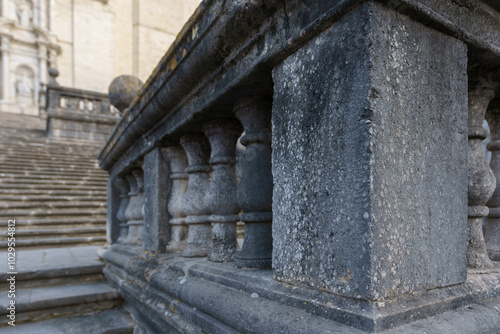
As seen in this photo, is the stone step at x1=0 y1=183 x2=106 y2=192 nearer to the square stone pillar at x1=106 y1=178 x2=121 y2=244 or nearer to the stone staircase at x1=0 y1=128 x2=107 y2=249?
the stone staircase at x1=0 y1=128 x2=107 y2=249

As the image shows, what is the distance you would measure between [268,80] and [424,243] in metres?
0.75

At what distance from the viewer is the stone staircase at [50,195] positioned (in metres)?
5.33

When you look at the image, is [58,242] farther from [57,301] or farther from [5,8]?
[5,8]

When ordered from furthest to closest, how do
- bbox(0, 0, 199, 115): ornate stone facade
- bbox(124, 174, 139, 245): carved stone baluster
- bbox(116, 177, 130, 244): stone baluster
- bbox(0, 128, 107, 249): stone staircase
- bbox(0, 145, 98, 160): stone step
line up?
bbox(0, 0, 199, 115): ornate stone facade < bbox(0, 145, 98, 160): stone step < bbox(0, 128, 107, 249): stone staircase < bbox(116, 177, 130, 244): stone baluster < bbox(124, 174, 139, 245): carved stone baluster

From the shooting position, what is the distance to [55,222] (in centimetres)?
578

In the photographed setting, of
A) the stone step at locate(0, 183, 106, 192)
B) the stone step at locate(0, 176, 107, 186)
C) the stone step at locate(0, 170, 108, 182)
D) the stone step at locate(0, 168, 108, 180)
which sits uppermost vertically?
the stone step at locate(0, 168, 108, 180)

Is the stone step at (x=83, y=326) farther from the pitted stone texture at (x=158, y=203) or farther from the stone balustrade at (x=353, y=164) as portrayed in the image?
the stone balustrade at (x=353, y=164)

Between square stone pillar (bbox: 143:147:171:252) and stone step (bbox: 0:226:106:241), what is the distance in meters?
3.78

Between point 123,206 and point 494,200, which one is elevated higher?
point 494,200

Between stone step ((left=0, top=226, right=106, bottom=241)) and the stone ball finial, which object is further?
stone step ((left=0, top=226, right=106, bottom=241))

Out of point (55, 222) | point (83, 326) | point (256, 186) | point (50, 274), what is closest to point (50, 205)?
point (55, 222)

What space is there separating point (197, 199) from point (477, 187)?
128 cm

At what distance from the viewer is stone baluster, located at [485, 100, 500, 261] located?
145cm

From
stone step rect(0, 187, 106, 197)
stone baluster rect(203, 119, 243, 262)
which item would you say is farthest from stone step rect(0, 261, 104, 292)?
stone step rect(0, 187, 106, 197)
